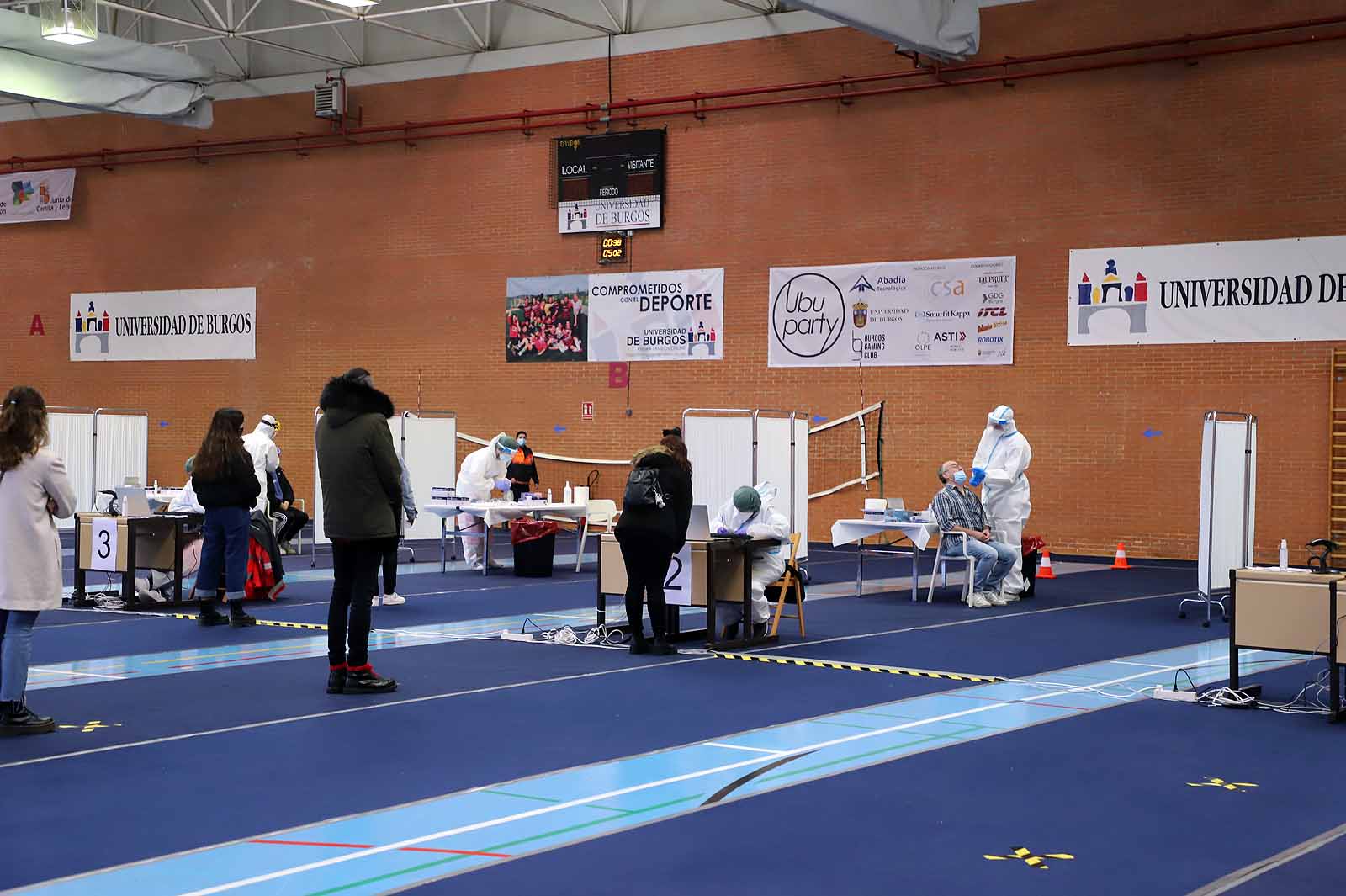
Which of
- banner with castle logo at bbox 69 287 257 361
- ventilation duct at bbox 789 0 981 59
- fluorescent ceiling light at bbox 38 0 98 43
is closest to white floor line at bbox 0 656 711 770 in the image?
ventilation duct at bbox 789 0 981 59

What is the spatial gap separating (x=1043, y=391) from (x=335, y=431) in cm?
1135

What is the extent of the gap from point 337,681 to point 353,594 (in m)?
0.51

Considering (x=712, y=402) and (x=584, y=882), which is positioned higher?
(x=712, y=402)

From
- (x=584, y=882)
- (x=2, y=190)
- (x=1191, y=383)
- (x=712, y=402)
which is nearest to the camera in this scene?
(x=584, y=882)

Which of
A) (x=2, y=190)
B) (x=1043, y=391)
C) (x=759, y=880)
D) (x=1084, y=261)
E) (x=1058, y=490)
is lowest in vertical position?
(x=759, y=880)

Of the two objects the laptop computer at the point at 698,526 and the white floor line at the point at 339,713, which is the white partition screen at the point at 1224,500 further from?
the white floor line at the point at 339,713

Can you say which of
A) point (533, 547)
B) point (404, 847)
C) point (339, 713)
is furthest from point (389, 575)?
point (404, 847)

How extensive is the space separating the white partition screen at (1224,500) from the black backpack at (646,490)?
4.93m

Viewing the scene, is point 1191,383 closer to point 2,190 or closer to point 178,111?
point 178,111

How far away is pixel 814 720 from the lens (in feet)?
24.3

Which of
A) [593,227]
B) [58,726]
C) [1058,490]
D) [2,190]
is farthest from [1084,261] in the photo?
[2,190]

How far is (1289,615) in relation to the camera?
7746 mm

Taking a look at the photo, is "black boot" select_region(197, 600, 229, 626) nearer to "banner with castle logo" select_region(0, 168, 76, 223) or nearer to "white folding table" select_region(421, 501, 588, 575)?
"white folding table" select_region(421, 501, 588, 575)

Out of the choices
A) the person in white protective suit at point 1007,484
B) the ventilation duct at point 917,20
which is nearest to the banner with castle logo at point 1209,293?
the ventilation duct at point 917,20
